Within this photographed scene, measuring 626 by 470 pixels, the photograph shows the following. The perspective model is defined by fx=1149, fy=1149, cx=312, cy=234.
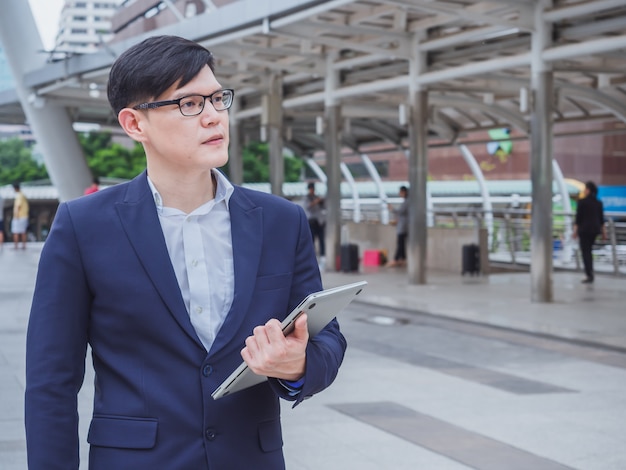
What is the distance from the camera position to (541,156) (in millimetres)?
16109

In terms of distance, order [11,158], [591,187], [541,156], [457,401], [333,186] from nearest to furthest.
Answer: [457,401], [541,156], [591,187], [333,186], [11,158]

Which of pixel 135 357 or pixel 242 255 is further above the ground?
pixel 242 255

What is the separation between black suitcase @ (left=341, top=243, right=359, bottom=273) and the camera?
23062 mm

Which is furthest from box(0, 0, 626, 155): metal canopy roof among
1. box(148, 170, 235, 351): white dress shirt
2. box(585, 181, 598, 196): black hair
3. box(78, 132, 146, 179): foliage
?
box(78, 132, 146, 179): foliage

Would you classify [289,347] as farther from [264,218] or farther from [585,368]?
[585,368]

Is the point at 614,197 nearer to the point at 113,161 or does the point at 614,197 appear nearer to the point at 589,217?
the point at 589,217

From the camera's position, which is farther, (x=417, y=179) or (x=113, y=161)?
(x=113, y=161)

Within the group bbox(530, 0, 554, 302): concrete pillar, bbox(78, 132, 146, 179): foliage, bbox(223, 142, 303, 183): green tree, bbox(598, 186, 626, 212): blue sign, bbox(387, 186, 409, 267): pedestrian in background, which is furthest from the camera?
bbox(78, 132, 146, 179): foliage

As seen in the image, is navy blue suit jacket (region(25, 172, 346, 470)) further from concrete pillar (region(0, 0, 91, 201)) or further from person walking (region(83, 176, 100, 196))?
concrete pillar (region(0, 0, 91, 201))

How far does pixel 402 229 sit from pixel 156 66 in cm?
2268

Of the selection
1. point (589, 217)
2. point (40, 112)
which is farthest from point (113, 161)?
point (589, 217)

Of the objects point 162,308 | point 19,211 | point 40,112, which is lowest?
point 19,211

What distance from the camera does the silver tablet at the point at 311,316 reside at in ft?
7.09

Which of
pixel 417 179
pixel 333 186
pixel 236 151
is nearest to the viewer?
pixel 417 179
